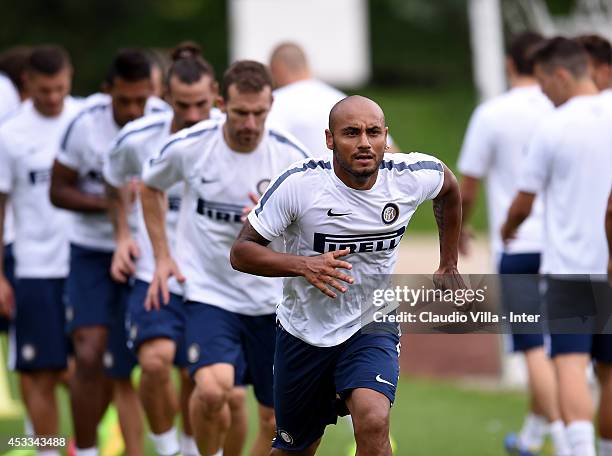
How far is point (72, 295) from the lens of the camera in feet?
29.2

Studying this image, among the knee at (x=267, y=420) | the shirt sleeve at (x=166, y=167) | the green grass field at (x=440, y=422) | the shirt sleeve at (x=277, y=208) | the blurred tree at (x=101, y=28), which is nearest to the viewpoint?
the shirt sleeve at (x=277, y=208)

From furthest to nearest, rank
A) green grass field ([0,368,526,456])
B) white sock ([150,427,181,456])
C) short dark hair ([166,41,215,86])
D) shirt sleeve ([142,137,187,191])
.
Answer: green grass field ([0,368,526,456]) → white sock ([150,427,181,456]) → short dark hair ([166,41,215,86]) → shirt sleeve ([142,137,187,191])

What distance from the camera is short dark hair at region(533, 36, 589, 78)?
8281 mm

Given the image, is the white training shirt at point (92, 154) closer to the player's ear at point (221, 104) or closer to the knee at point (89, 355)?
the knee at point (89, 355)

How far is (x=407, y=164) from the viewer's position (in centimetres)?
647

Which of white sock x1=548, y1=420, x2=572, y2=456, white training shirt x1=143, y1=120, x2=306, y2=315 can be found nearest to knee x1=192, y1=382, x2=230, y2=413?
white training shirt x1=143, y1=120, x2=306, y2=315

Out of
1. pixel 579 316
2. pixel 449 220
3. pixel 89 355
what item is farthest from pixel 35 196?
pixel 579 316

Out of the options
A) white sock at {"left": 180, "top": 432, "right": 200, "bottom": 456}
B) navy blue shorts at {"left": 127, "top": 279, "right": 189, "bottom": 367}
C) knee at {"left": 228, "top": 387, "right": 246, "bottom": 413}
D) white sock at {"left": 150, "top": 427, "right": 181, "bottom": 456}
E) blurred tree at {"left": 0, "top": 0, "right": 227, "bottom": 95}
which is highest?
blurred tree at {"left": 0, "top": 0, "right": 227, "bottom": 95}

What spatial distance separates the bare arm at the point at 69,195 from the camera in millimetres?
8688

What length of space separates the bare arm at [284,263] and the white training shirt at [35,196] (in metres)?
3.52

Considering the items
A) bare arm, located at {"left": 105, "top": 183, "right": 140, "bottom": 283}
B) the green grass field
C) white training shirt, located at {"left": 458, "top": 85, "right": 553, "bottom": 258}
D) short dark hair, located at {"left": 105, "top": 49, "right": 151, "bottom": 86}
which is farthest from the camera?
the green grass field

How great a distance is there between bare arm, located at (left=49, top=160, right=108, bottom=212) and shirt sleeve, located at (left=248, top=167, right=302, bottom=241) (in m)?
2.67

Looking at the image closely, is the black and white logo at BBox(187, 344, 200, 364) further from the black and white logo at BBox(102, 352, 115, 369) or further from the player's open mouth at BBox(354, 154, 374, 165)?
the player's open mouth at BBox(354, 154, 374, 165)

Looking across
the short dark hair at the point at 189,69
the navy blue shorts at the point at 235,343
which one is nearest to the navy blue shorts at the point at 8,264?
the short dark hair at the point at 189,69
